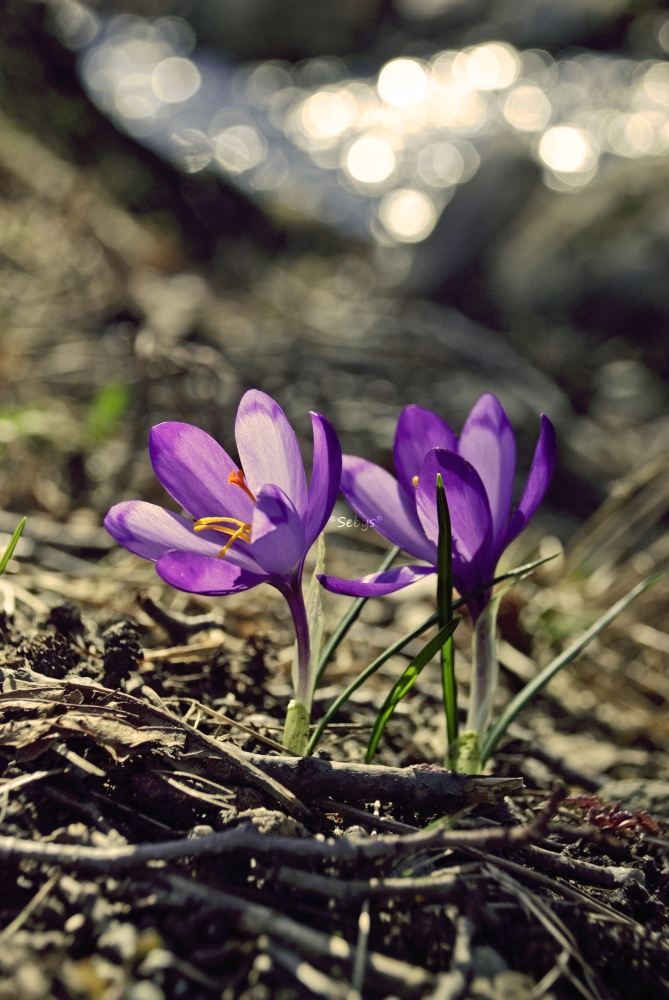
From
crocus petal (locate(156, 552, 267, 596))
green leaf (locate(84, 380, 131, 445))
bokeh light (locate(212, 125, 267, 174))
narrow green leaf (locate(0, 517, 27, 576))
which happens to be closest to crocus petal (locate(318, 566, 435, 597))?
crocus petal (locate(156, 552, 267, 596))

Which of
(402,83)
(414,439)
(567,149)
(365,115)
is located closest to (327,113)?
(365,115)

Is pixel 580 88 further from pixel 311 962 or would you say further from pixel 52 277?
pixel 311 962

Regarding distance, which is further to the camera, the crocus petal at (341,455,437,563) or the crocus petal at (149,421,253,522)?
the crocus petal at (341,455,437,563)

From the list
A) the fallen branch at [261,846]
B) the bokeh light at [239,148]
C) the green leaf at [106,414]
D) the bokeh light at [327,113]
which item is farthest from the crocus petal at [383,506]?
the bokeh light at [327,113]

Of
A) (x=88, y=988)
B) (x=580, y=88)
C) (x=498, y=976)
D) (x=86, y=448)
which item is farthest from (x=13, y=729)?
(x=580, y=88)

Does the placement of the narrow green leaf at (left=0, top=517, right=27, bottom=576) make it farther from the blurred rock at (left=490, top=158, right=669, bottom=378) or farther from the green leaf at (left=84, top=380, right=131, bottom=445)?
the blurred rock at (left=490, top=158, right=669, bottom=378)

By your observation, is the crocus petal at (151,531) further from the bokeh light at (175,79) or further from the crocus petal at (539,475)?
the bokeh light at (175,79)

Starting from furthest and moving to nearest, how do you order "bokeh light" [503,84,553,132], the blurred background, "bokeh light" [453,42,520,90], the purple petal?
"bokeh light" [453,42,520,90]
"bokeh light" [503,84,553,132]
the blurred background
the purple petal
